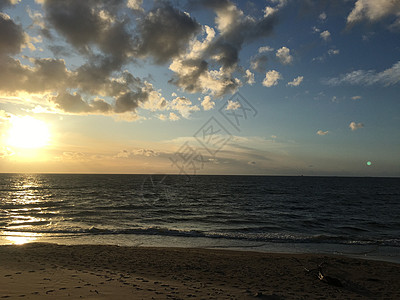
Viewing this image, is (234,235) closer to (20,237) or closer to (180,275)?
(180,275)

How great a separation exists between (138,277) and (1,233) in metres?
16.6

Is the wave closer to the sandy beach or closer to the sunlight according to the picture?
the sunlight

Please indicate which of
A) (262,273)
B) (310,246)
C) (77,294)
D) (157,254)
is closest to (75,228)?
(157,254)

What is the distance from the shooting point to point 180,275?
10555 millimetres

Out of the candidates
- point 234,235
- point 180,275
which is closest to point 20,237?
point 180,275

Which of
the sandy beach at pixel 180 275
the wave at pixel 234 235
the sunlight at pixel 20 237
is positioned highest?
the sandy beach at pixel 180 275

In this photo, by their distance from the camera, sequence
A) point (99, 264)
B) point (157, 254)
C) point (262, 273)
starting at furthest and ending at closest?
point (157, 254)
point (99, 264)
point (262, 273)

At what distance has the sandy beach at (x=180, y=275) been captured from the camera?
26.8 feet

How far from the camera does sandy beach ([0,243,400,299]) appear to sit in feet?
26.8

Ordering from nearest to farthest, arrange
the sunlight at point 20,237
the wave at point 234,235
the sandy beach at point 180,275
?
the sandy beach at point 180,275
the sunlight at point 20,237
the wave at point 234,235

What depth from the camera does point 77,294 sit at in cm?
761

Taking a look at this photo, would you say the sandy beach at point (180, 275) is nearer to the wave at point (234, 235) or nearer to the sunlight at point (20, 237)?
the sunlight at point (20, 237)

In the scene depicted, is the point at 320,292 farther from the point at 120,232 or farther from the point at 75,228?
the point at 75,228

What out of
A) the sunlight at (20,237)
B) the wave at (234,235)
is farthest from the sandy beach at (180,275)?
the wave at (234,235)
